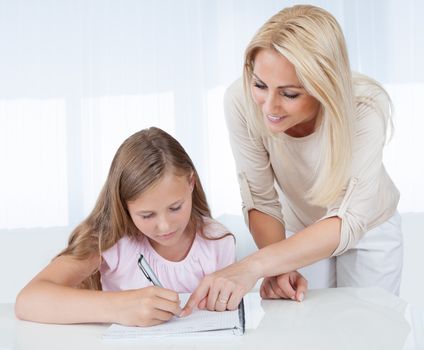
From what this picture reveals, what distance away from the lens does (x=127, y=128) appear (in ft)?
15.9

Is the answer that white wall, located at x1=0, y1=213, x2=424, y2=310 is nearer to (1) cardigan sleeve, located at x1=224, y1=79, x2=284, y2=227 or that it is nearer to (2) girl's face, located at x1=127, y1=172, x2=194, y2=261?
(1) cardigan sleeve, located at x1=224, y1=79, x2=284, y2=227

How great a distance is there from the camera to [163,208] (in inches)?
62.1

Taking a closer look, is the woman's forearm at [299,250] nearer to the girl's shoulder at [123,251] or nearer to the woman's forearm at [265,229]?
the woman's forearm at [265,229]

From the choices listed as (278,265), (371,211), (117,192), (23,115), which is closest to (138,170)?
(117,192)

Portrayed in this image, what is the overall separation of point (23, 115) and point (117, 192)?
3475mm

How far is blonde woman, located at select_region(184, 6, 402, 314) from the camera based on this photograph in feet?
4.82

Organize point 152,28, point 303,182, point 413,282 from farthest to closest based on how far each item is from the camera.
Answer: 1. point 152,28
2. point 413,282
3. point 303,182

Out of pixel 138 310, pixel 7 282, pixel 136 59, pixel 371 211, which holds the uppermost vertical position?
pixel 136 59

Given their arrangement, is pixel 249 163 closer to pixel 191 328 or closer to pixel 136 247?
pixel 136 247

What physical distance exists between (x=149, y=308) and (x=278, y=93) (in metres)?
0.51

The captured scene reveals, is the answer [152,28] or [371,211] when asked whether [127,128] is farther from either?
[371,211]

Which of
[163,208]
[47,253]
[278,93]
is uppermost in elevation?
[278,93]

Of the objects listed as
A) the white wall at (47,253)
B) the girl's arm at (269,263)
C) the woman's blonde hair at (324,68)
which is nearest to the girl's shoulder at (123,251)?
the girl's arm at (269,263)

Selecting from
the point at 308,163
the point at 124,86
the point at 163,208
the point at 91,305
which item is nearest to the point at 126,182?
the point at 163,208
